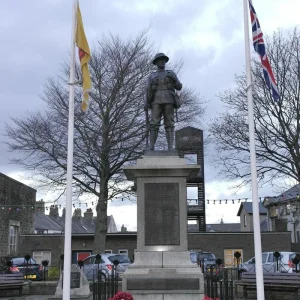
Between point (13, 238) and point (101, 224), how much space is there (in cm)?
1269

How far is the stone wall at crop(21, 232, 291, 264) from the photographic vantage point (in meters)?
35.2

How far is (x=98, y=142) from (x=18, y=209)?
1289cm

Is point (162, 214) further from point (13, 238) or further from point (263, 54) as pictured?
point (13, 238)

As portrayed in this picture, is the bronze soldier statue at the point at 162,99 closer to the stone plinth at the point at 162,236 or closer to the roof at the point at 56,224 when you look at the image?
the stone plinth at the point at 162,236

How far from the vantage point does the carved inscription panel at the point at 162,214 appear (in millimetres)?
11508

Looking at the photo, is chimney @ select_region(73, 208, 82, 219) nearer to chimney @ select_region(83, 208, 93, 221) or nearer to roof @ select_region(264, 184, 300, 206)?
chimney @ select_region(83, 208, 93, 221)

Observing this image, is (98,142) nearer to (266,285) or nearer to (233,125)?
(233,125)

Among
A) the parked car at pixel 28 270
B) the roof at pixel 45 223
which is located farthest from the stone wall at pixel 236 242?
the roof at pixel 45 223

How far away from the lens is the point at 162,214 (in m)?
11.6

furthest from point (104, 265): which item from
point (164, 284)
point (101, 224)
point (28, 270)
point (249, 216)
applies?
point (249, 216)

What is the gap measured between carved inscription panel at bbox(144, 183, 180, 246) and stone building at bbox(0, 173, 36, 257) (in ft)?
79.0

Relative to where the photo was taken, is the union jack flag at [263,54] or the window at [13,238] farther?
the window at [13,238]

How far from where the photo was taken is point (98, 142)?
90.1 ft

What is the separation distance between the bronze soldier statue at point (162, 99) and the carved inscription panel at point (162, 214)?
1420 millimetres
